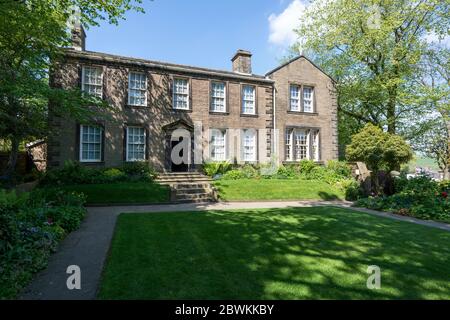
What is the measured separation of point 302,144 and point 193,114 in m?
9.39

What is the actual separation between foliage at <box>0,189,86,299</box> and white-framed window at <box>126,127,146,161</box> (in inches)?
337

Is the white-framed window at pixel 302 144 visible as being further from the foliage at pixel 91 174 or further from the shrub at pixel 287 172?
the foliage at pixel 91 174

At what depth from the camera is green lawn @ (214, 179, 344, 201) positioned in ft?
47.5

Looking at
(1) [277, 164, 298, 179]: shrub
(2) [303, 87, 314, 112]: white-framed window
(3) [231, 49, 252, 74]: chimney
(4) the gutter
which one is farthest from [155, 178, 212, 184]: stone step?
(2) [303, 87, 314, 112]: white-framed window

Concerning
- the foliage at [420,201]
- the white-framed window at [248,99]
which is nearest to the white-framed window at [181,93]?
the white-framed window at [248,99]

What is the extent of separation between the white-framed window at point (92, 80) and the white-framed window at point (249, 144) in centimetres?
1022

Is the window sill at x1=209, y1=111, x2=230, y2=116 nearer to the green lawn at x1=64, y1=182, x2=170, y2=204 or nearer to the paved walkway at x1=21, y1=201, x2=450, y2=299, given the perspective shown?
the green lawn at x1=64, y1=182, x2=170, y2=204

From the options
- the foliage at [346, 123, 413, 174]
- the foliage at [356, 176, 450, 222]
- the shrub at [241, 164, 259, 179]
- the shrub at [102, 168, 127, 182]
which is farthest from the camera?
the shrub at [241, 164, 259, 179]

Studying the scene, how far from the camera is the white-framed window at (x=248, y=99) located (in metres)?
20.5

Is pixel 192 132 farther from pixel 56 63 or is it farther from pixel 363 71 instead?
pixel 363 71

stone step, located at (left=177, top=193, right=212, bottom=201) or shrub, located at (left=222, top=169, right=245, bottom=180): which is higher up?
shrub, located at (left=222, top=169, right=245, bottom=180)

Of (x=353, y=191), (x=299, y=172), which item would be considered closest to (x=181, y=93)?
(x=299, y=172)

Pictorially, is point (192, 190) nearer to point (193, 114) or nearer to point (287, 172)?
point (193, 114)

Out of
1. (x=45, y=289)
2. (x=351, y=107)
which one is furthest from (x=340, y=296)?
(x=351, y=107)
